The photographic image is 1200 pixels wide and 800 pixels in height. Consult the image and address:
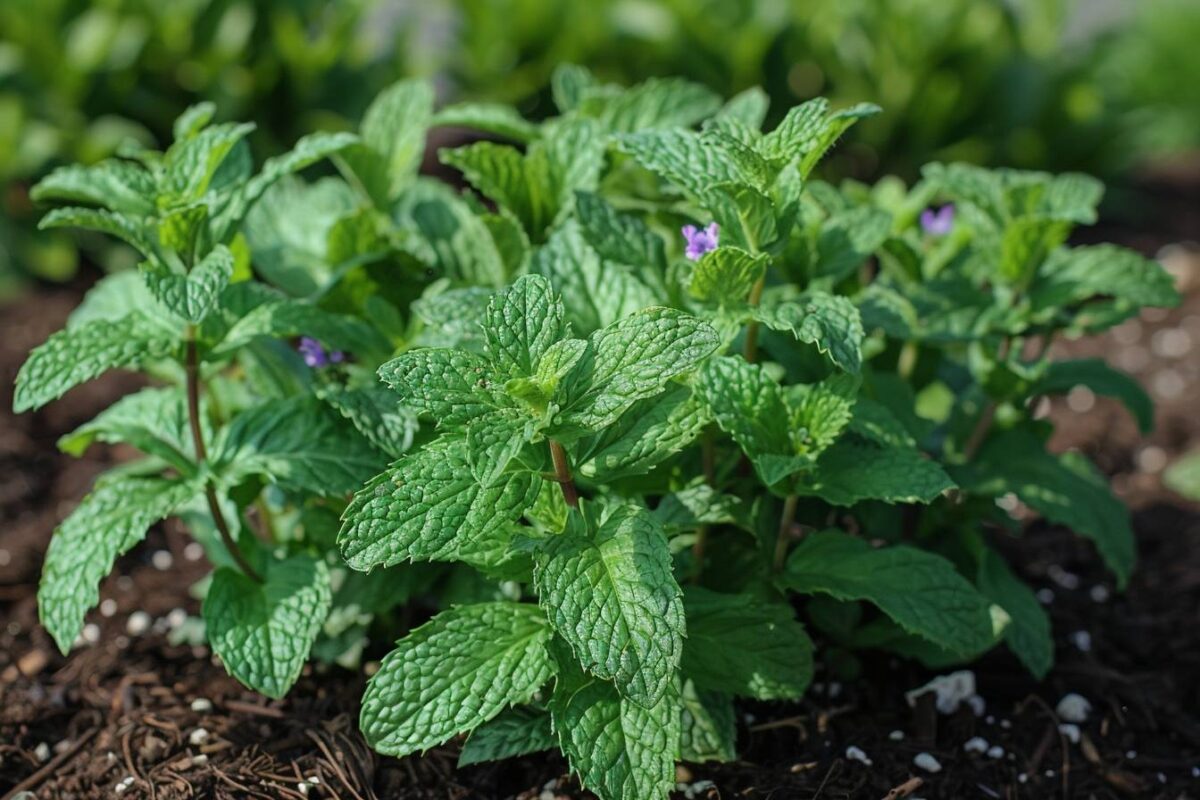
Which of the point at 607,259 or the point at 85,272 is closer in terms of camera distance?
the point at 607,259

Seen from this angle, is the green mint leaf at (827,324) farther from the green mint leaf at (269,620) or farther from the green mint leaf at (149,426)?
the green mint leaf at (149,426)

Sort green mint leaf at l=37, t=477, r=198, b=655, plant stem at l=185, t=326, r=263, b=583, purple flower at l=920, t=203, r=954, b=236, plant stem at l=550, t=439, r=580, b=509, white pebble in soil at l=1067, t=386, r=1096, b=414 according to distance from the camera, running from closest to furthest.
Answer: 1. plant stem at l=550, t=439, r=580, b=509
2. green mint leaf at l=37, t=477, r=198, b=655
3. plant stem at l=185, t=326, r=263, b=583
4. purple flower at l=920, t=203, r=954, b=236
5. white pebble in soil at l=1067, t=386, r=1096, b=414

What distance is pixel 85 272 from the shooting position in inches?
187

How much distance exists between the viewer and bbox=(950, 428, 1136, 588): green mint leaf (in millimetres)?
2354

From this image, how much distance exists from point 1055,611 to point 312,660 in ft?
5.03

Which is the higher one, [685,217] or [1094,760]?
[685,217]

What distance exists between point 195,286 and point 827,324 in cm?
94

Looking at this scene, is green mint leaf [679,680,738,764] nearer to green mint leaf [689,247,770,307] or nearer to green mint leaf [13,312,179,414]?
green mint leaf [689,247,770,307]

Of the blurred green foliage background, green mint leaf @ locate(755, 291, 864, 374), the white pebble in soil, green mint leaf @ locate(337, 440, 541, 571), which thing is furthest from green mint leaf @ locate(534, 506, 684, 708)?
the blurred green foliage background

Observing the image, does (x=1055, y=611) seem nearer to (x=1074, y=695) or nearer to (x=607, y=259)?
(x=1074, y=695)

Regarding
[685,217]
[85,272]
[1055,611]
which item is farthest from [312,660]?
[85,272]

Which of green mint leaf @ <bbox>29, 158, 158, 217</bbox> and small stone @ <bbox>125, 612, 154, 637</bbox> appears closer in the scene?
green mint leaf @ <bbox>29, 158, 158, 217</bbox>

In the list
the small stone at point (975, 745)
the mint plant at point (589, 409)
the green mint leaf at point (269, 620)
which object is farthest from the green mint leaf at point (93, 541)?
the small stone at point (975, 745)

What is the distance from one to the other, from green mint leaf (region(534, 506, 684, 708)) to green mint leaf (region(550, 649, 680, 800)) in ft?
0.44
